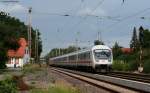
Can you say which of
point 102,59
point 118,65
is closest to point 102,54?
point 102,59

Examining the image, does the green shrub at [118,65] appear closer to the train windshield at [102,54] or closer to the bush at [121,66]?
the bush at [121,66]

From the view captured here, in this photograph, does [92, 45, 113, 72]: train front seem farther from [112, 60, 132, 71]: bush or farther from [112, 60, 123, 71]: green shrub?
[112, 60, 123, 71]: green shrub

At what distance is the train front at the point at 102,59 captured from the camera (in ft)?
179

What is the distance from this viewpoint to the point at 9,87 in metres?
21.5

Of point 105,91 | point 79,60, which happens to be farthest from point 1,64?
point 105,91

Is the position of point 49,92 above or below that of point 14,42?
below

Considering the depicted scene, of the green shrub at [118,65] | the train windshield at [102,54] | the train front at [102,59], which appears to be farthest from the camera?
the green shrub at [118,65]

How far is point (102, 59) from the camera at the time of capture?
Answer: 55281 millimetres

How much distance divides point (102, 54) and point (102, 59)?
78 cm

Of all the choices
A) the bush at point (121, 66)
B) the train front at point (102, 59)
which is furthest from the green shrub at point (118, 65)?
the train front at point (102, 59)

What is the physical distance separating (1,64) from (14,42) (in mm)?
3891

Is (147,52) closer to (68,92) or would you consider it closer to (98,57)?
(98,57)

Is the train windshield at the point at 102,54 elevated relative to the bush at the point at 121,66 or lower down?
elevated

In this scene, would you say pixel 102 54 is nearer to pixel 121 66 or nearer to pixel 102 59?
pixel 102 59
